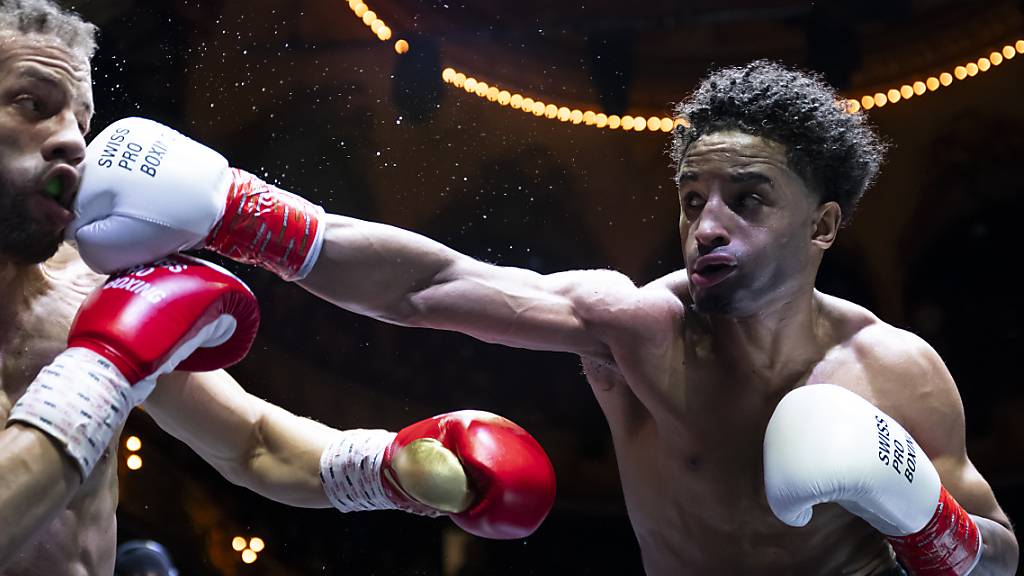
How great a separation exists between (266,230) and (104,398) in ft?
1.41

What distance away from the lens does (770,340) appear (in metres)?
2.19

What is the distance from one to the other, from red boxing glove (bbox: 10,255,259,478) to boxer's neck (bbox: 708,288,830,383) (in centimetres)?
99

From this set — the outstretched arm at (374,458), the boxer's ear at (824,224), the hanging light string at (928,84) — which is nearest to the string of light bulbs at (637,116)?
the hanging light string at (928,84)

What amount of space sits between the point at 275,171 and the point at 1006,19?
305 cm

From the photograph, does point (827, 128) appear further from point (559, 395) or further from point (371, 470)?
point (559, 395)

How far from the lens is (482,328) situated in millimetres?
2018

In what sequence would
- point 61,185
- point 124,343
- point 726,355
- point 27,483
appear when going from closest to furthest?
point 27,483 < point 124,343 < point 61,185 < point 726,355

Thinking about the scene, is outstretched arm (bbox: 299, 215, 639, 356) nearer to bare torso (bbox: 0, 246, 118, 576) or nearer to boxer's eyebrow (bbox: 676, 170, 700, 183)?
boxer's eyebrow (bbox: 676, 170, 700, 183)

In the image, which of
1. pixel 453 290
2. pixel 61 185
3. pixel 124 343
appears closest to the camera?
pixel 124 343

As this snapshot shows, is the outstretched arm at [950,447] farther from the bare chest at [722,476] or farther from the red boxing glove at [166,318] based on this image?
the red boxing glove at [166,318]

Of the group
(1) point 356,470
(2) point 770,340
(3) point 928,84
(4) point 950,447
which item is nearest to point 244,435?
(1) point 356,470

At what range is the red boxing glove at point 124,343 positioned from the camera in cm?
143

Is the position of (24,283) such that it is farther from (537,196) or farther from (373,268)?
(537,196)

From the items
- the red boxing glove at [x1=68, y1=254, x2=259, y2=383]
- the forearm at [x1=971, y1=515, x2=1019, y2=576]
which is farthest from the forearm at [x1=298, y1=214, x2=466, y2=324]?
the forearm at [x1=971, y1=515, x2=1019, y2=576]
